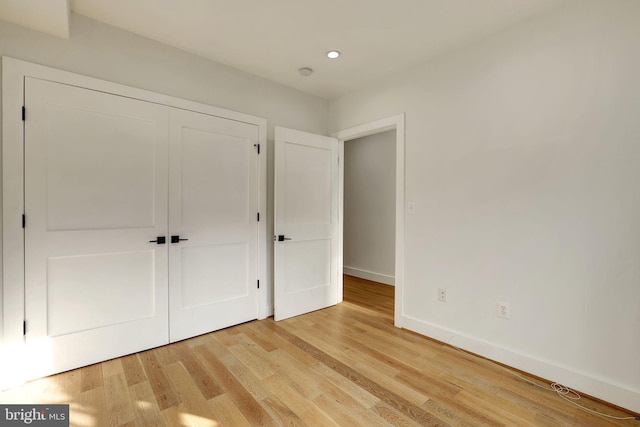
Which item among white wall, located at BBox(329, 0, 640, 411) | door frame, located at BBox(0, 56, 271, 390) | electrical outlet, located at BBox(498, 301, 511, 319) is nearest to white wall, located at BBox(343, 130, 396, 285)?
white wall, located at BBox(329, 0, 640, 411)

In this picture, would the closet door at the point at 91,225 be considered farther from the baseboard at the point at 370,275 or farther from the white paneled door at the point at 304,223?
the baseboard at the point at 370,275

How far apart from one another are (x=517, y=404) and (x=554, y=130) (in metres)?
1.82

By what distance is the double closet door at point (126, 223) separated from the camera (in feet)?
6.79

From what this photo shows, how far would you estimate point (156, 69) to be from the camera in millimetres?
2541

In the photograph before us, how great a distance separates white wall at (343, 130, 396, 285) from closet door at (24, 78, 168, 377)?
3305 millimetres

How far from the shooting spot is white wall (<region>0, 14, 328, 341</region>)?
208 centimetres

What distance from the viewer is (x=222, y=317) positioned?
2912 mm

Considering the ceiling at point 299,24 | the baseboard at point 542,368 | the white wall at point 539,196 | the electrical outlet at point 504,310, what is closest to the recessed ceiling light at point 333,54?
the ceiling at point 299,24

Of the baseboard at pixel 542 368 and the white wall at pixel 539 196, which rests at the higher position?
the white wall at pixel 539 196

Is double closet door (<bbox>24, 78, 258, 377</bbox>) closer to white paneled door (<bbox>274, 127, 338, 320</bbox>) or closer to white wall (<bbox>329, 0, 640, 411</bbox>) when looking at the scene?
white paneled door (<bbox>274, 127, 338, 320</bbox>)

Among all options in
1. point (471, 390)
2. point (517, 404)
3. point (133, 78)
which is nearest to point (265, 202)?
point (133, 78)

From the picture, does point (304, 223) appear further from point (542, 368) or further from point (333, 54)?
point (542, 368)

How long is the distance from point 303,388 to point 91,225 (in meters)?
1.95

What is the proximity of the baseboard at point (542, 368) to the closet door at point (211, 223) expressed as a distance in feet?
6.12
